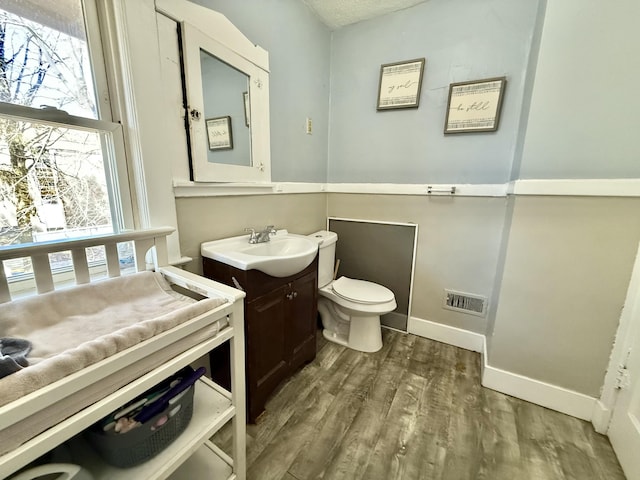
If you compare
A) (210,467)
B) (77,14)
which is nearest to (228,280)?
(210,467)

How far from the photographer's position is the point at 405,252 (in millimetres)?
1989

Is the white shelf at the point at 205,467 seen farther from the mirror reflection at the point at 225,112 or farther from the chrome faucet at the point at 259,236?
the mirror reflection at the point at 225,112

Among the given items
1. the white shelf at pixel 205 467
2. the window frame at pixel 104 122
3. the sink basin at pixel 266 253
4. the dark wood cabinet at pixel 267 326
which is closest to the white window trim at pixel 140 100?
the window frame at pixel 104 122

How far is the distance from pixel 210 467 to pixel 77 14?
1.66 m

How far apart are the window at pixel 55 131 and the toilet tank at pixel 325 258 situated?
1.14m

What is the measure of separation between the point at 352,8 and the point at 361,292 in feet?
6.25

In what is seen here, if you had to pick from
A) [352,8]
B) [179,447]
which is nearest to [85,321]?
[179,447]

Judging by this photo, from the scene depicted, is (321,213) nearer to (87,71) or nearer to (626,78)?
(87,71)

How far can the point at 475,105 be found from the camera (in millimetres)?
1640

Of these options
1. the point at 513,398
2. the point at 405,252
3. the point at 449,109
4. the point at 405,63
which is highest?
the point at 405,63

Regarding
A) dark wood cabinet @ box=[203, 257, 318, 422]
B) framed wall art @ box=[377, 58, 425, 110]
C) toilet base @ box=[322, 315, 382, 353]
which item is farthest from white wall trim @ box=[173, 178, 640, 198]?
toilet base @ box=[322, 315, 382, 353]

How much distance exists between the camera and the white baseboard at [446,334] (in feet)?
6.07

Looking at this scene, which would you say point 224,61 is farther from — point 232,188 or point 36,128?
point 36,128

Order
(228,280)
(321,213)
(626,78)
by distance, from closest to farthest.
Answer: (626,78)
(228,280)
(321,213)
